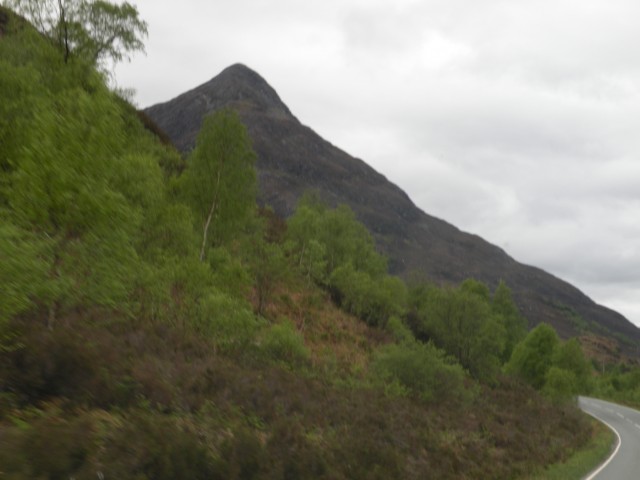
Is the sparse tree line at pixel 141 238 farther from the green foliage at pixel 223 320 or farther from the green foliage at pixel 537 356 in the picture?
the green foliage at pixel 537 356

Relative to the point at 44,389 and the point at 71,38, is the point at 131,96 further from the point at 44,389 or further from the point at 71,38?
the point at 44,389

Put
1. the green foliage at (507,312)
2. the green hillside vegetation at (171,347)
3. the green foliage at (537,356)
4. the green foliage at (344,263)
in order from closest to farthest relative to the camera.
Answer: the green hillside vegetation at (171,347) < the green foliage at (344,263) < the green foliage at (537,356) < the green foliage at (507,312)

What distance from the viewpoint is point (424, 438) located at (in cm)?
2025

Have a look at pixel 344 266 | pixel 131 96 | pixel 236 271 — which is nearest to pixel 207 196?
pixel 236 271

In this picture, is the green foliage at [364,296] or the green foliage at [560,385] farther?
the green foliage at [364,296]

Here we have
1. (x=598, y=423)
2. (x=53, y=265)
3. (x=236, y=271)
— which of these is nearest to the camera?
(x=53, y=265)

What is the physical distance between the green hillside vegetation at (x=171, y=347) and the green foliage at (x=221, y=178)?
0.08 metres

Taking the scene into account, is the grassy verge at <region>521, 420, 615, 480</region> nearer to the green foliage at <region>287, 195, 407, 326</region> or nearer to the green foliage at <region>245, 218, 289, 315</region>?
the green foliage at <region>245, 218, 289, 315</region>

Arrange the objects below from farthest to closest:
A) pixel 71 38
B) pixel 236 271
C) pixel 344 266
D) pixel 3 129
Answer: pixel 344 266 → pixel 236 271 → pixel 71 38 → pixel 3 129

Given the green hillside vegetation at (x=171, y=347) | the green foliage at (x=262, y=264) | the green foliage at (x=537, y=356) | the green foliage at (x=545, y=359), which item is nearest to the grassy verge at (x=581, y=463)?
the green hillside vegetation at (x=171, y=347)

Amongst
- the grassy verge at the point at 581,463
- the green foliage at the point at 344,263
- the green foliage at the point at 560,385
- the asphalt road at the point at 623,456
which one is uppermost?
the green foliage at the point at 344,263

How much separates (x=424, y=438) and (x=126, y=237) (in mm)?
15851

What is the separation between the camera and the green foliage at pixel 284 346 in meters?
25.5

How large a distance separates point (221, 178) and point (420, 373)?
1577 centimetres
